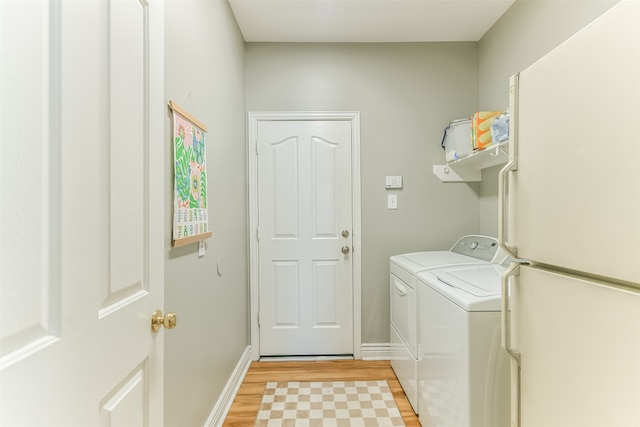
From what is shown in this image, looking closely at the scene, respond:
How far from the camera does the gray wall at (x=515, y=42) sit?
63.5 inches

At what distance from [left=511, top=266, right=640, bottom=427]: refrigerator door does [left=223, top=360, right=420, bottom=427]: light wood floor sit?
107 centimetres

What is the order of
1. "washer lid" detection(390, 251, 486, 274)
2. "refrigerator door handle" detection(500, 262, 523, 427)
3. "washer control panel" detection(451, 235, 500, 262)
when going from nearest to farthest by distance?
"refrigerator door handle" detection(500, 262, 523, 427) < "washer lid" detection(390, 251, 486, 274) < "washer control panel" detection(451, 235, 500, 262)

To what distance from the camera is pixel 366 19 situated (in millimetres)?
2244

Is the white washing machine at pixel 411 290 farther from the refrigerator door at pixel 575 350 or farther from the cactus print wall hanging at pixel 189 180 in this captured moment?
the cactus print wall hanging at pixel 189 180

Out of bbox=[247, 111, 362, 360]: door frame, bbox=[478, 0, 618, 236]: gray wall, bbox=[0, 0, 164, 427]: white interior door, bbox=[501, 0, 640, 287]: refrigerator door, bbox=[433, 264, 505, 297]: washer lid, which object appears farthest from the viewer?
bbox=[247, 111, 362, 360]: door frame

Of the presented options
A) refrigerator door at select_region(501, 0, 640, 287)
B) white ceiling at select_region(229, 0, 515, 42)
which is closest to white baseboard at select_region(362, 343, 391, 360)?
refrigerator door at select_region(501, 0, 640, 287)

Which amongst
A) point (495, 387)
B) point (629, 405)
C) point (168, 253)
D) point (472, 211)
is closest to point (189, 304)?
point (168, 253)

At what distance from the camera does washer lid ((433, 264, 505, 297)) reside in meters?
1.34

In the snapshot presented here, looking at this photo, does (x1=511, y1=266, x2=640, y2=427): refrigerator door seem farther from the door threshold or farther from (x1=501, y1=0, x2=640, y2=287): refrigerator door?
the door threshold

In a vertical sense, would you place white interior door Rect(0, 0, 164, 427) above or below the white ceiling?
below

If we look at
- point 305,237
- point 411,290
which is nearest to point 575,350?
point 411,290

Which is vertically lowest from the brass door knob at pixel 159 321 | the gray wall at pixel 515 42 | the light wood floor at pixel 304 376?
the light wood floor at pixel 304 376

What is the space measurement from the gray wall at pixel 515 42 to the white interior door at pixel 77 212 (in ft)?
6.37

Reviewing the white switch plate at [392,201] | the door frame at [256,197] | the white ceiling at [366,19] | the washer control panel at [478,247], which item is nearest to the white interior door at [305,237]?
the door frame at [256,197]
